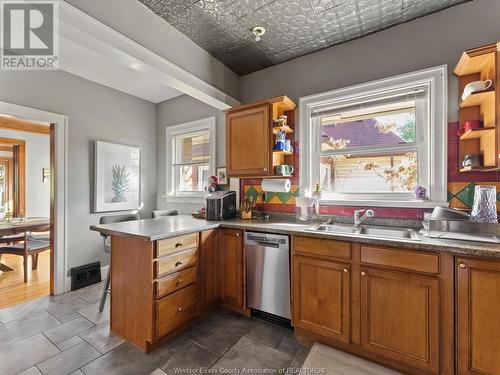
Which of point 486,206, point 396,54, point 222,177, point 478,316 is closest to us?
point 478,316

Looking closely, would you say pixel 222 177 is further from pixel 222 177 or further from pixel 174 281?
pixel 174 281

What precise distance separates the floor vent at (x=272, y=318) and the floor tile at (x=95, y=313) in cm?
139

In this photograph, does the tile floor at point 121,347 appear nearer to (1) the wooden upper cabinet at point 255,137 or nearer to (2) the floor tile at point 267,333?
(2) the floor tile at point 267,333

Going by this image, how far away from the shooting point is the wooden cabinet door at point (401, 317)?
1.43 meters

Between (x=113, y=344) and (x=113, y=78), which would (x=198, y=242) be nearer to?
(x=113, y=344)

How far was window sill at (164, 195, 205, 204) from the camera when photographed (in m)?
3.38

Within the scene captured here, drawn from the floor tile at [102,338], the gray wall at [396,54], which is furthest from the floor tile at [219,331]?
the gray wall at [396,54]

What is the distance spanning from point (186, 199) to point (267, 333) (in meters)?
2.16

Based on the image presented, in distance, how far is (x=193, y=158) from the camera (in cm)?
356

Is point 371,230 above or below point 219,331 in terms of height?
above

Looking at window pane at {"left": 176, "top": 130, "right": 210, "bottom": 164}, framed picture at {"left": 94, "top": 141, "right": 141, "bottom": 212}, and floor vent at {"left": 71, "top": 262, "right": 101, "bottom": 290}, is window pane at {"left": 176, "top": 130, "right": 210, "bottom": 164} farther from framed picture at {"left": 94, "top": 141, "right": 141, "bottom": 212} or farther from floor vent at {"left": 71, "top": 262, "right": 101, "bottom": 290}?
floor vent at {"left": 71, "top": 262, "right": 101, "bottom": 290}

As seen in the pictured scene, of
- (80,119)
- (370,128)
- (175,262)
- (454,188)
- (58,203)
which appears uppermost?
(80,119)

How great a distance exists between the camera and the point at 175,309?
73.7 inches

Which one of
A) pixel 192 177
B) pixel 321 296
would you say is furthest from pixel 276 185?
pixel 192 177
